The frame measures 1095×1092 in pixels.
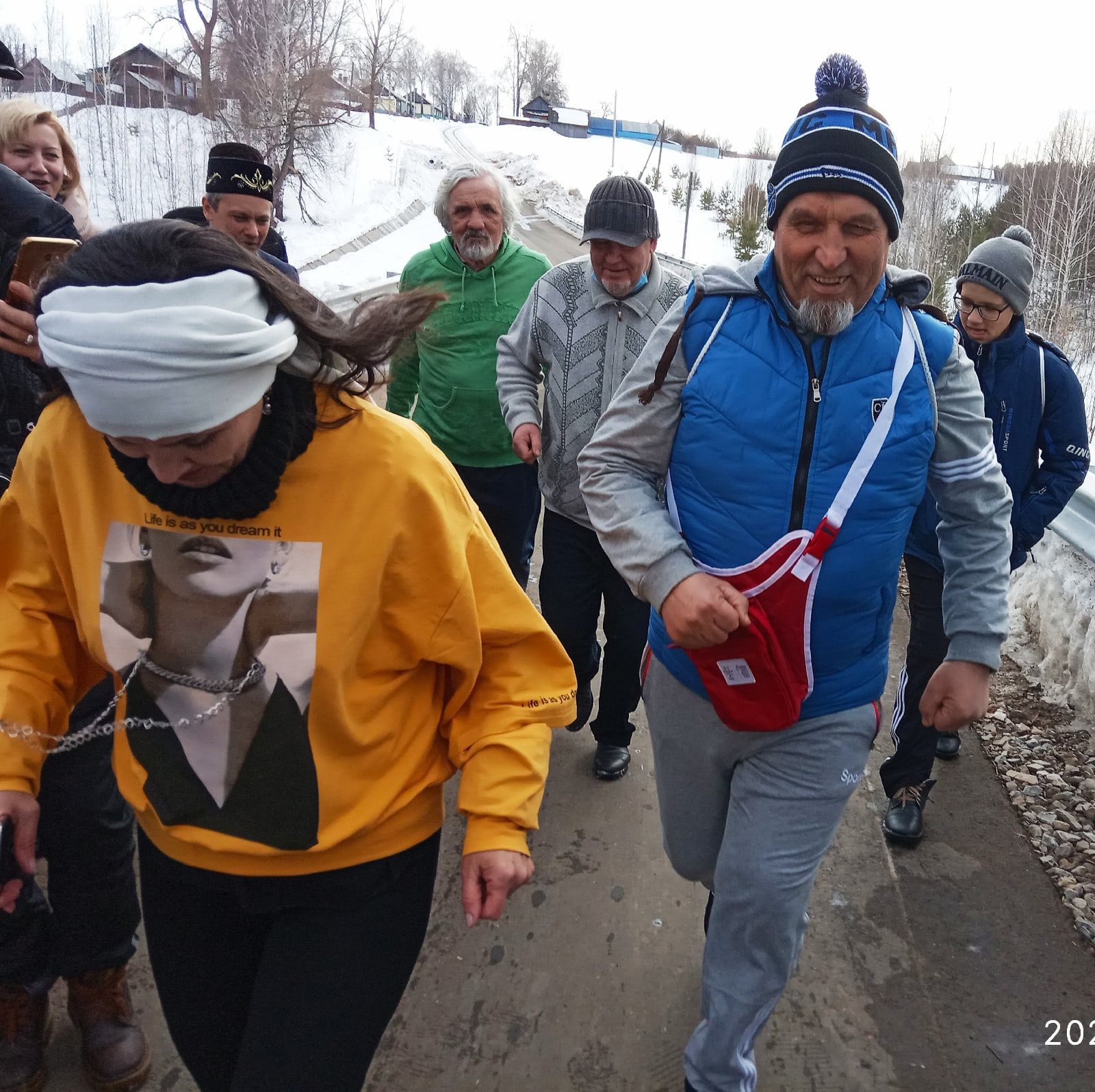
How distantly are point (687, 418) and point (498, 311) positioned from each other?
7.83ft

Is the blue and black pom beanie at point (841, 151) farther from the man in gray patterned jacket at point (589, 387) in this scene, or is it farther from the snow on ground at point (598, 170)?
the snow on ground at point (598, 170)

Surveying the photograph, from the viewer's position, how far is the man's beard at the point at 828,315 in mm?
1971

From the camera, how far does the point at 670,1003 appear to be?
8.78ft

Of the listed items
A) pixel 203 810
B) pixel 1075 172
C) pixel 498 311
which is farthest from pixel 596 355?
pixel 1075 172

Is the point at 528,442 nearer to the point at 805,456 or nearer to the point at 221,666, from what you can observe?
the point at 805,456

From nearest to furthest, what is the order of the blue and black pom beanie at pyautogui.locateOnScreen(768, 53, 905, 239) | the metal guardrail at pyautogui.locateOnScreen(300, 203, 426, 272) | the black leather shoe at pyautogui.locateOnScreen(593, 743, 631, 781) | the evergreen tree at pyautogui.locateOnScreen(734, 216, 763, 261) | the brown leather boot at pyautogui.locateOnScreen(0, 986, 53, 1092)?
the blue and black pom beanie at pyautogui.locateOnScreen(768, 53, 905, 239) < the brown leather boot at pyautogui.locateOnScreen(0, 986, 53, 1092) < the black leather shoe at pyautogui.locateOnScreen(593, 743, 631, 781) < the metal guardrail at pyautogui.locateOnScreen(300, 203, 426, 272) < the evergreen tree at pyautogui.locateOnScreen(734, 216, 763, 261)

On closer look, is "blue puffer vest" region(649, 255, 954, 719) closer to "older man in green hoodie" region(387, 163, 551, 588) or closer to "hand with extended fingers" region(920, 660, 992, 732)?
"hand with extended fingers" region(920, 660, 992, 732)

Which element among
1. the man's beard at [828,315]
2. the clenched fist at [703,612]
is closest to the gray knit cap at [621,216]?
the man's beard at [828,315]

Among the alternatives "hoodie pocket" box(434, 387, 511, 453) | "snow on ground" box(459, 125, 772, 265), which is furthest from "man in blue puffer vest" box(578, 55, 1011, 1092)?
"snow on ground" box(459, 125, 772, 265)

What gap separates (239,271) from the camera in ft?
4.54

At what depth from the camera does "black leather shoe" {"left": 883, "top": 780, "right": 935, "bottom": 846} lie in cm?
351

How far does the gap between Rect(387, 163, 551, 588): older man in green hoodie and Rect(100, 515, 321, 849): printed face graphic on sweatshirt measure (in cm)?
275

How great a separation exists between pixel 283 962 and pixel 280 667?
528mm

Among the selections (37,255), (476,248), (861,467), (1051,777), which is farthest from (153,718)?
(1051,777)
